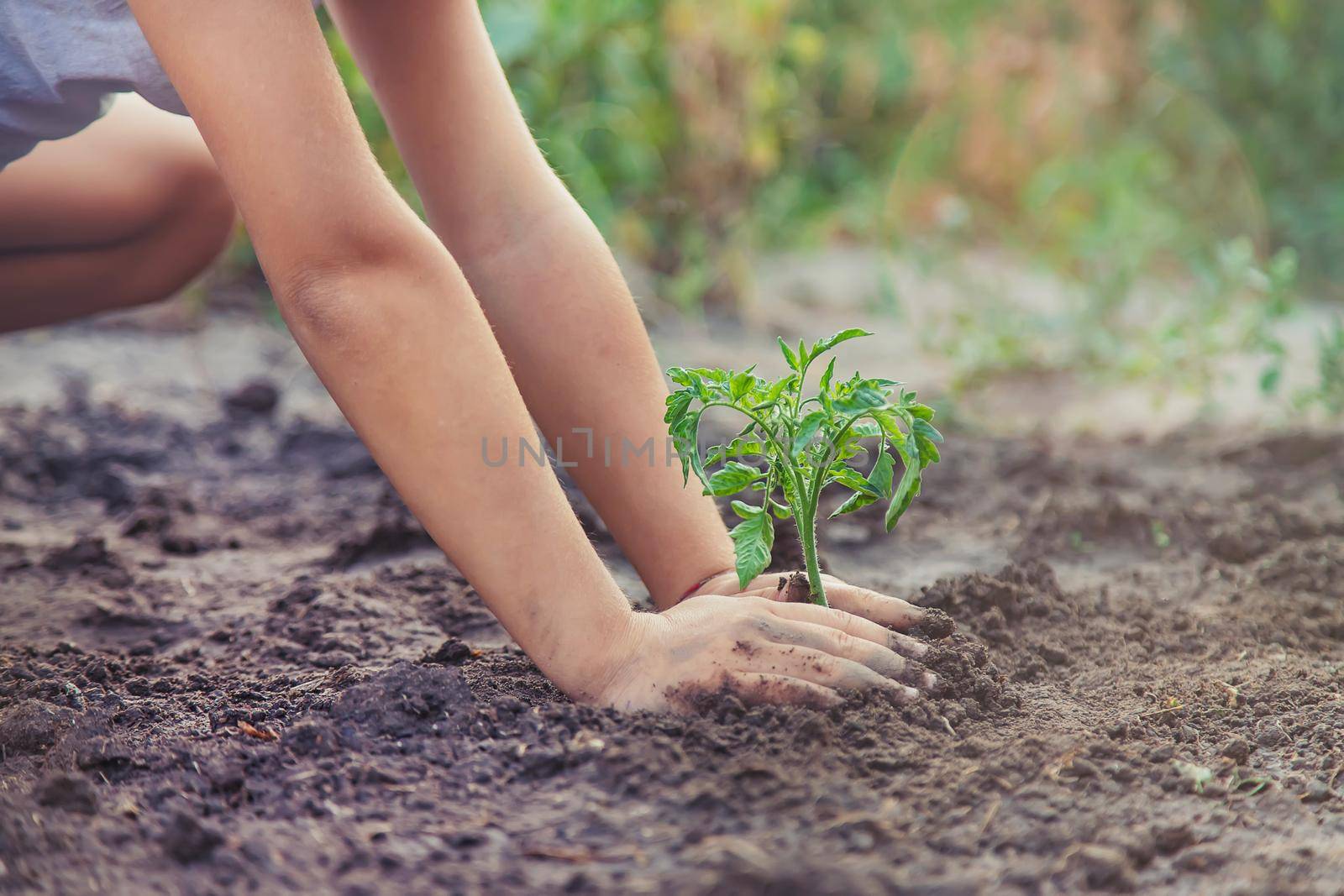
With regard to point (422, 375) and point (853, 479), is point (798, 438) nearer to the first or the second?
point (853, 479)

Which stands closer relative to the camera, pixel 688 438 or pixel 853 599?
pixel 688 438

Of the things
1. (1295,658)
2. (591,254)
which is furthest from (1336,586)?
(591,254)

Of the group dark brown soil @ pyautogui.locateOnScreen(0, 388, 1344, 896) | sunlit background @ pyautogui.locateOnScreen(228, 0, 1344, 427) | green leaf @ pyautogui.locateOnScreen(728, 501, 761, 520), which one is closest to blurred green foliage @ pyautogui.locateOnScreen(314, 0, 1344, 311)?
sunlit background @ pyautogui.locateOnScreen(228, 0, 1344, 427)

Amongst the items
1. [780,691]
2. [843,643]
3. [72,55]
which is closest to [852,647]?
[843,643]

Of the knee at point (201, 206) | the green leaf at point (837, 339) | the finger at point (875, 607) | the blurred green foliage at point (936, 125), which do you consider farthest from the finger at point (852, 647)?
the blurred green foliage at point (936, 125)

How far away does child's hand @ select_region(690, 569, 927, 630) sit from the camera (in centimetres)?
174

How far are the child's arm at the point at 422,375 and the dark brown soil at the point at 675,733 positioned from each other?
0.06 metres

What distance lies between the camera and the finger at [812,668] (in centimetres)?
156

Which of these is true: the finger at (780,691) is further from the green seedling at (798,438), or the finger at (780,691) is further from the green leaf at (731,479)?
the green leaf at (731,479)

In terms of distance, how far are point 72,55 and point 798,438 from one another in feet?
4.07

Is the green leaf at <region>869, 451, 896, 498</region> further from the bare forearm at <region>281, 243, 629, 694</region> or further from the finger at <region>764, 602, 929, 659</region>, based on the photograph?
the bare forearm at <region>281, 243, 629, 694</region>

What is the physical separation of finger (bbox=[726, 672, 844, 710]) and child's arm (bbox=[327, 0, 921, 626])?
0.27m

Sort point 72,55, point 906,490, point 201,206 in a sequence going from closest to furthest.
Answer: point 906,490 → point 72,55 → point 201,206

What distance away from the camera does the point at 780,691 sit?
5.08 ft
